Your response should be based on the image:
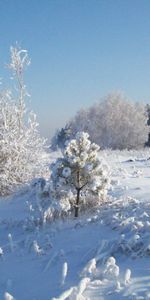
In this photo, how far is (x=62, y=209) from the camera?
12.3m

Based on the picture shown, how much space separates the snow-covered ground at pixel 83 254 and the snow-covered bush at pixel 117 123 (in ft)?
141

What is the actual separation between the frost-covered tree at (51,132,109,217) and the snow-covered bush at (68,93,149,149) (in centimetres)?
4369

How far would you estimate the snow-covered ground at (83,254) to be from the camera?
24.5ft

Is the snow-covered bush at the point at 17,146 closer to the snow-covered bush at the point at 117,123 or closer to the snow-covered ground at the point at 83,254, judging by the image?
the snow-covered ground at the point at 83,254

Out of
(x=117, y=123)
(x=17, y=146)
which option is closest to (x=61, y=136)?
(x=117, y=123)

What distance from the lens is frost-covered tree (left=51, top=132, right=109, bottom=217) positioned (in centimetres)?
1254

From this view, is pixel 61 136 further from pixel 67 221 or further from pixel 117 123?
pixel 67 221

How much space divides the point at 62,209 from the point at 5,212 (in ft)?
7.77

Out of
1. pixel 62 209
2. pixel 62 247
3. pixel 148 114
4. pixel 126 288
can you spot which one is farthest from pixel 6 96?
pixel 148 114

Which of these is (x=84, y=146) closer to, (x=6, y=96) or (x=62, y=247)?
(x=62, y=247)

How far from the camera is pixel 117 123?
189 ft

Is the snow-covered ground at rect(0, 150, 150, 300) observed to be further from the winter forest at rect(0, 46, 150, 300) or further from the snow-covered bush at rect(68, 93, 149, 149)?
the snow-covered bush at rect(68, 93, 149, 149)

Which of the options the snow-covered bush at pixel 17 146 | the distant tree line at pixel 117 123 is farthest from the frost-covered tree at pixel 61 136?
the snow-covered bush at pixel 17 146

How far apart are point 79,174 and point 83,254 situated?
3788 millimetres
